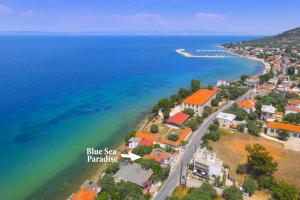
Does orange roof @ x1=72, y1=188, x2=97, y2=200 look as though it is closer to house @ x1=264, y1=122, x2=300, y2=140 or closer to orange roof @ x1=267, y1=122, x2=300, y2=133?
house @ x1=264, y1=122, x2=300, y2=140

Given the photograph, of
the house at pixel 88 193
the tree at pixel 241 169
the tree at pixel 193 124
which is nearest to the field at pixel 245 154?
the tree at pixel 241 169

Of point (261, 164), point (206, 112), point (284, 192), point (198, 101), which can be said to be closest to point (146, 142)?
point (261, 164)

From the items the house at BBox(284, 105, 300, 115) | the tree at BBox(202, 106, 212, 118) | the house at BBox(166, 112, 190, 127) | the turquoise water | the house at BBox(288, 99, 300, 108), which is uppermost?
the house at BBox(288, 99, 300, 108)

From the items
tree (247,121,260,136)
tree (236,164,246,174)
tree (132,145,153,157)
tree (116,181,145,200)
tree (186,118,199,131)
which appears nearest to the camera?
tree (116,181,145,200)

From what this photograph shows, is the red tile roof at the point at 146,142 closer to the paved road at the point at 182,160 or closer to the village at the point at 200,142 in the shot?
the village at the point at 200,142

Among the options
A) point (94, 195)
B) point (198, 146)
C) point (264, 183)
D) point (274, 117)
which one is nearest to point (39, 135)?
point (94, 195)

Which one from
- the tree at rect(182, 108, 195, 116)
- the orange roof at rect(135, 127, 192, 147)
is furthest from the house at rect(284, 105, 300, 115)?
the orange roof at rect(135, 127, 192, 147)
